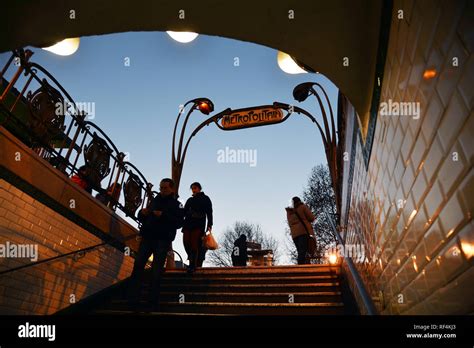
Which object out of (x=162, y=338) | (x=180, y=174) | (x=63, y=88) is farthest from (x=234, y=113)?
(x=162, y=338)

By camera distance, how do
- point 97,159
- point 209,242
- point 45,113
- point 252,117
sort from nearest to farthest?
point 45,113
point 209,242
point 97,159
point 252,117

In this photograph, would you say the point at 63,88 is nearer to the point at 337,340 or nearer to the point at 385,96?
the point at 385,96

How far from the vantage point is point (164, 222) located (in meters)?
4.43

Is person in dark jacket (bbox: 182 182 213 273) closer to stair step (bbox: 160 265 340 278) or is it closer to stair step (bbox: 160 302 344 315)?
stair step (bbox: 160 265 340 278)

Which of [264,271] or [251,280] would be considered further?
[264,271]

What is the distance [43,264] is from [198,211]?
255 cm

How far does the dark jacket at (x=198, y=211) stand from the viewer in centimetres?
586

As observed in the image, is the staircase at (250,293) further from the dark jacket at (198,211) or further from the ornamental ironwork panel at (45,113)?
the ornamental ironwork panel at (45,113)

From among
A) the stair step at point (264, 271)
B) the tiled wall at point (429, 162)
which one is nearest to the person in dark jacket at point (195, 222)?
the stair step at point (264, 271)

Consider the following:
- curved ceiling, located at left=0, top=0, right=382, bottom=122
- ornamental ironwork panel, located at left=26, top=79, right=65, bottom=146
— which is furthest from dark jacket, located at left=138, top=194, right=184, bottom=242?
curved ceiling, located at left=0, top=0, right=382, bottom=122

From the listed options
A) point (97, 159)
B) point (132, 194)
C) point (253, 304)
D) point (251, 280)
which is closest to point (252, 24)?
point (253, 304)

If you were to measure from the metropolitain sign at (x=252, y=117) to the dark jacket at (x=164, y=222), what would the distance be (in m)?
2.86

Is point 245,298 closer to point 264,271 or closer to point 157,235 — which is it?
point 264,271

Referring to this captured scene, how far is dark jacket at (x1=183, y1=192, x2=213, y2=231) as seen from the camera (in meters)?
5.86
